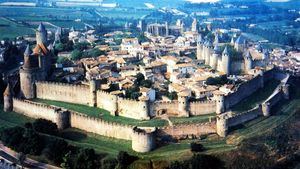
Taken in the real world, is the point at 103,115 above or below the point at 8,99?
below

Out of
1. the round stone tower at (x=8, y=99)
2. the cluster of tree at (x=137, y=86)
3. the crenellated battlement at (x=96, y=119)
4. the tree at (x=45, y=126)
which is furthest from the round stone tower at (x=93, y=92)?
the round stone tower at (x=8, y=99)

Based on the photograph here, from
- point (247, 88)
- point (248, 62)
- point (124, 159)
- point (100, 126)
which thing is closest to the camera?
point (124, 159)

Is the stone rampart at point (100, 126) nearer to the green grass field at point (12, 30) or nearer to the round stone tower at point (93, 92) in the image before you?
the round stone tower at point (93, 92)

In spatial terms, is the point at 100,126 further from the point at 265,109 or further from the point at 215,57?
the point at 215,57

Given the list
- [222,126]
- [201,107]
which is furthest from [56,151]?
[222,126]

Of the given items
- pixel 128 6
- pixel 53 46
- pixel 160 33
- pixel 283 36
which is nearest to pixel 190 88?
pixel 53 46

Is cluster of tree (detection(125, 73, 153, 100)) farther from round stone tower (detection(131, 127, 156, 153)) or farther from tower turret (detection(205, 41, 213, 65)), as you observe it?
tower turret (detection(205, 41, 213, 65))

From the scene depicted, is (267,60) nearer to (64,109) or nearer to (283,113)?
(283,113)

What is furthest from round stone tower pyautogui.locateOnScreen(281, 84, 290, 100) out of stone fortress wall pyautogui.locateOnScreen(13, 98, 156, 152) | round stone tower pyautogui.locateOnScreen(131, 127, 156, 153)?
round stone tower pyautogui.locateOnScreen(131, 127, 156, 153)
